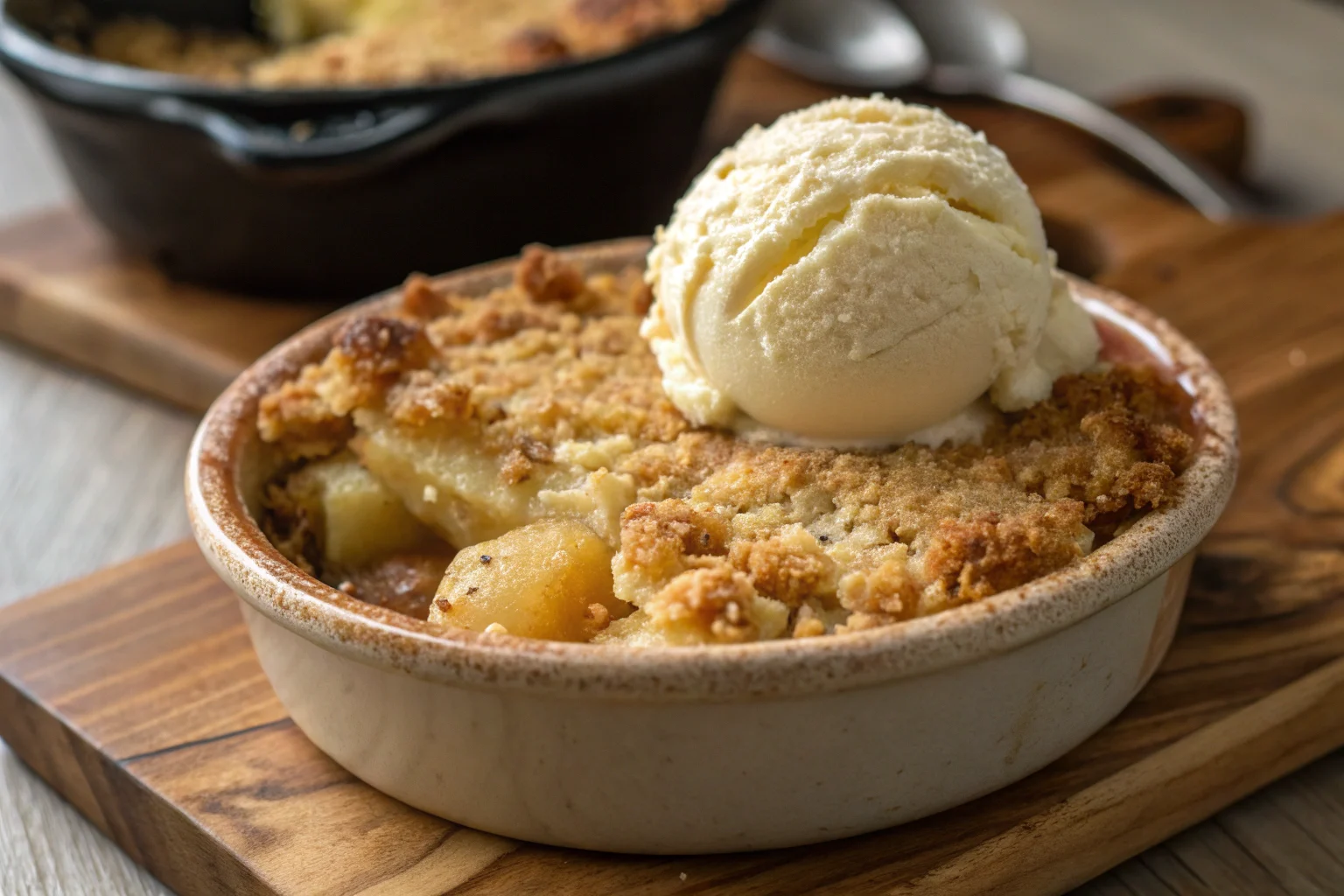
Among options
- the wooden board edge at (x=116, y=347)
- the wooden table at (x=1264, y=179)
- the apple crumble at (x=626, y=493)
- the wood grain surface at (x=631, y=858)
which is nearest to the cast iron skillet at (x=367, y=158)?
the wooden board edge at (x=116, y=347)

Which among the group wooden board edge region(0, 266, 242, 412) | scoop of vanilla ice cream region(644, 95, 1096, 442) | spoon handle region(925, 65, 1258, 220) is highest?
scoop of vanilla ice cream region(644, 95, 1096, 442)

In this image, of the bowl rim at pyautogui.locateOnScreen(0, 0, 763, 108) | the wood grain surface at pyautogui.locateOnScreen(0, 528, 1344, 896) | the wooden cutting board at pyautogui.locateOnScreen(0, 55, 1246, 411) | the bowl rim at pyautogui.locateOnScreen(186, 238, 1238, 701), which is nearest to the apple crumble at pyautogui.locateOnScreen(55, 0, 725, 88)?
the bowl rim at pyautogui.locateOnScreen(0, 0, 763, 108)

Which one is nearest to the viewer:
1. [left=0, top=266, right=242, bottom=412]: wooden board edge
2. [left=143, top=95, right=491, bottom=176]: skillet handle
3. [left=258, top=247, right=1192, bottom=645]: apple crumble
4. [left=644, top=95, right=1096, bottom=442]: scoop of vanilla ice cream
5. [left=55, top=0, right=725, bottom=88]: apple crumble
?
[left=258, top=247, right=1192, bottom=645]: apple crumble

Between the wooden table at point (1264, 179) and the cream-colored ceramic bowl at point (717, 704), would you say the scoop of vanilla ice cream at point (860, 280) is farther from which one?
the wooden table at point (1264, 179)

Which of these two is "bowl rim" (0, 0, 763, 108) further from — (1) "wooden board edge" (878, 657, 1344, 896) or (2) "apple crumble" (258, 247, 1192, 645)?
(1) "wooden board edge" (878, 657, 1344, 896)

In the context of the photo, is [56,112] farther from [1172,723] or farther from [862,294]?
[1172,723]

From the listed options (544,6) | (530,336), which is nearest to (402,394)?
(530,336)

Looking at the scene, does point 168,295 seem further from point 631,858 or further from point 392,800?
point 631,858
